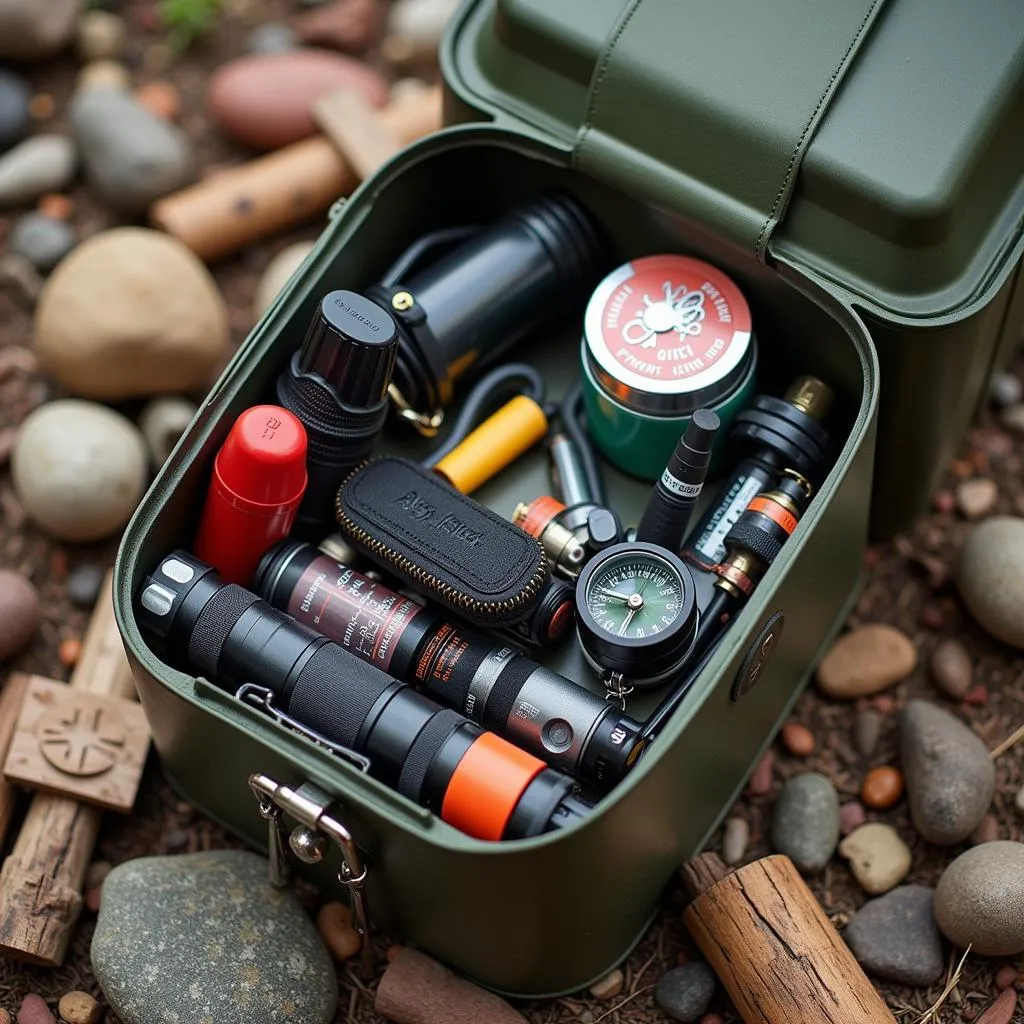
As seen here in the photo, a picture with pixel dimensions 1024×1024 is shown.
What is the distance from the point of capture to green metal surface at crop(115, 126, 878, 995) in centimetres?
207

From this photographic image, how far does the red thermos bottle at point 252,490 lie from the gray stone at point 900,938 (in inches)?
49.1

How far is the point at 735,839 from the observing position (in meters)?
2.60

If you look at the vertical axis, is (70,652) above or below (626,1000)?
below

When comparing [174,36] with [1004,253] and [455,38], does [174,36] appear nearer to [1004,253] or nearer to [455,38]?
[455,38]

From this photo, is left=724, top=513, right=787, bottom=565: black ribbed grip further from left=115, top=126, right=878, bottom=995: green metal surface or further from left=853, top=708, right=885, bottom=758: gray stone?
left=853, top=708, right=885, bottom=758: gray stone

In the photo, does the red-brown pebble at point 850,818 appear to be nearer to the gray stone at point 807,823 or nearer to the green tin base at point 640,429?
the gray stone at point 807,823

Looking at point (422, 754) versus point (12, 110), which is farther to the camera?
point (12, 110)

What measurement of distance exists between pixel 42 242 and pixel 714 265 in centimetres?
159

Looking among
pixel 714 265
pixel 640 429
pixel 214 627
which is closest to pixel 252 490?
pixel 214 627

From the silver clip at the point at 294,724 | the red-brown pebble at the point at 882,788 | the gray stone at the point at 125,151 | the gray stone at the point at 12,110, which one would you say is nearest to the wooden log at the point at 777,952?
the red-brown pebble at the point at 882,788

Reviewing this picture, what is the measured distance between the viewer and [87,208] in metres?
3.33

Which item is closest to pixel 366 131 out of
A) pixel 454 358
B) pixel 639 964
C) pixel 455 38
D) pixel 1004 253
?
pixel 455 38

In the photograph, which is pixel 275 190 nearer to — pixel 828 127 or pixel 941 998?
pixel 828 127

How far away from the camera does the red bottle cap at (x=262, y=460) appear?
2246mm
